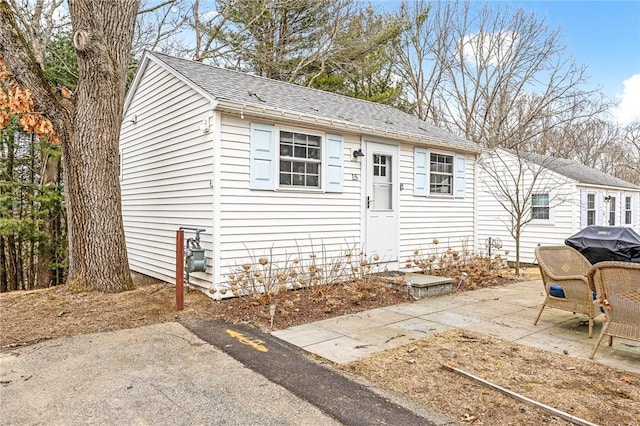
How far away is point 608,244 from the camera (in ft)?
17.4

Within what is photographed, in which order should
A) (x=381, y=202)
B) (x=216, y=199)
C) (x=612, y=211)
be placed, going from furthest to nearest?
(x=612, y=211)
(x=381, y=202)
(x=216, y=199)

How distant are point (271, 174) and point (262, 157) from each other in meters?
0.31

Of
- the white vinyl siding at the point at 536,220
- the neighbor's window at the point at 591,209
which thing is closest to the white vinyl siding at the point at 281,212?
the white vinyl siding at the point at 536,220

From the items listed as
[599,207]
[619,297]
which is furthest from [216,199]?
[599,207]

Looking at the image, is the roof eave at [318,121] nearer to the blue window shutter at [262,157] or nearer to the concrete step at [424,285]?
the blue window shutter at [262,157]

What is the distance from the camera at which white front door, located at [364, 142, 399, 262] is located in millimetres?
7676

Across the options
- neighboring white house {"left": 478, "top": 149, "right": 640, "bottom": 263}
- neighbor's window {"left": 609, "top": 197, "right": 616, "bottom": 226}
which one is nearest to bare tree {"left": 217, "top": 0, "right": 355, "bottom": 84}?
neighboring white house {"left": 478, "top": 149, "right": 640, "bottom": 263}

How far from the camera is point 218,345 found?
3926mm

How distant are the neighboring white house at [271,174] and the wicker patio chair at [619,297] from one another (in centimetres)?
432

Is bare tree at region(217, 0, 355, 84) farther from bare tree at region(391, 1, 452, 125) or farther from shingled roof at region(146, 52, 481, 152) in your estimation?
shingled roof at region(146, 52, 481, 152)

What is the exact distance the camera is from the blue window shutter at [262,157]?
612 centimetres

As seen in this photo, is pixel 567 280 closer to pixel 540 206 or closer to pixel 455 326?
pixel 455 326

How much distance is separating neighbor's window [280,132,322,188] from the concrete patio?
2605 mm

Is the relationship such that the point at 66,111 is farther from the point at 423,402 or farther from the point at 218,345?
the point at 423,402
